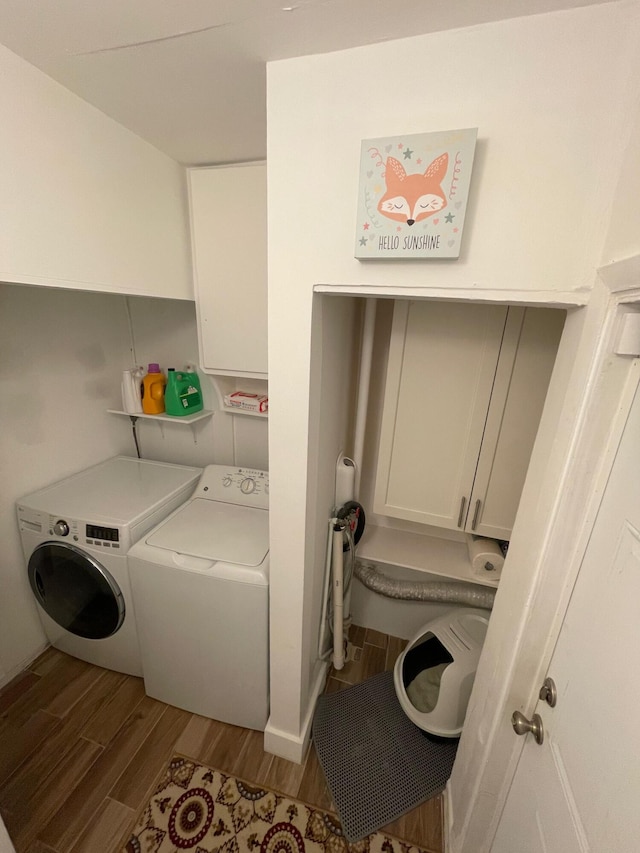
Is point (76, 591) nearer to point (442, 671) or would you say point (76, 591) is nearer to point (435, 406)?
point (442, 671)

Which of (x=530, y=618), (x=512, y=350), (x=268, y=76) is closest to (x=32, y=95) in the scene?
(x=268, y=76)

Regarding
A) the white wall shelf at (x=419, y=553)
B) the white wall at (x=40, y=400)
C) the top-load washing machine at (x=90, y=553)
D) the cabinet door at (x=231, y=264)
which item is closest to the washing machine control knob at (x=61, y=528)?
the top-load washing machine at (x=90, y=553)

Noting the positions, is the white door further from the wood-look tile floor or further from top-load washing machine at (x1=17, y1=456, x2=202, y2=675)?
top-load washing machine at (x1=17, y1=456, x2=202, y2=675)

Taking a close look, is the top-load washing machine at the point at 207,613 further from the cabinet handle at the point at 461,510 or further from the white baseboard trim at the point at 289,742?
the cabinet handle at the point at 461,510

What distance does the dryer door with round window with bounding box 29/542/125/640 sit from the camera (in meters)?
1.56

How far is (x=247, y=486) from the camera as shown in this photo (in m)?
1.83

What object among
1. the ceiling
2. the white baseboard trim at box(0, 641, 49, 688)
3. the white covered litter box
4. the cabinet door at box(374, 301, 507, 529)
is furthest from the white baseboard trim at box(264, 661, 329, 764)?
the ceiling

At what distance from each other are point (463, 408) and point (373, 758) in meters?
1.54

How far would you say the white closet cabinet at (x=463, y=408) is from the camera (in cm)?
127

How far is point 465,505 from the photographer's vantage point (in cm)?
148

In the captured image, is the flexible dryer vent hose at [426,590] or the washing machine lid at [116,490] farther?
the flexible dryer vent hose at [426,590]

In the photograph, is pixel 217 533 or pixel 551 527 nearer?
pixel 551 527

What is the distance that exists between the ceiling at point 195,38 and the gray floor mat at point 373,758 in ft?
7.71

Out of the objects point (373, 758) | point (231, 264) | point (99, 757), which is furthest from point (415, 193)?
point (99, 757)
